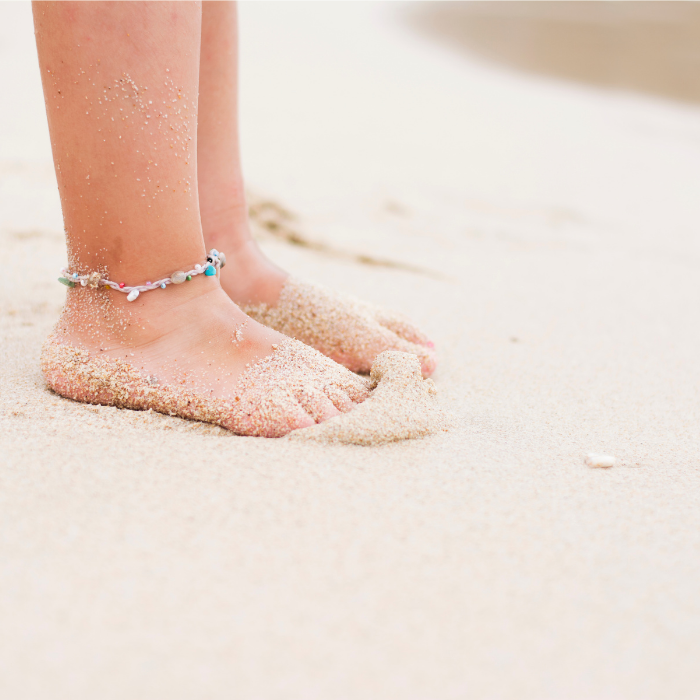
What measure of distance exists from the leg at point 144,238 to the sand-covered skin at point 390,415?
0.16ft

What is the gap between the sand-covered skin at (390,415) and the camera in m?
0.87

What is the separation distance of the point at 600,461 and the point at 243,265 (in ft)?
2.47

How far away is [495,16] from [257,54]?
7.23 meters

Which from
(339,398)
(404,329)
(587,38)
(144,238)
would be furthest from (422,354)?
(587,38)

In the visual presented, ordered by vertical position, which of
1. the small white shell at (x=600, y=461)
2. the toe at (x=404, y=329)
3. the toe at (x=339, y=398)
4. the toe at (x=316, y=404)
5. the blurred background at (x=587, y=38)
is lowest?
the blurred background at (x=587, y=38)

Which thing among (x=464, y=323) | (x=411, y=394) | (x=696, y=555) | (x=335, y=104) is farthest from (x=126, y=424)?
(x=335, y=104)

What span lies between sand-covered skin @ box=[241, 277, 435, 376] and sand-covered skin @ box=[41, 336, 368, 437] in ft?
0.61

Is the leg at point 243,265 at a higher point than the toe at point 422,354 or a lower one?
higher

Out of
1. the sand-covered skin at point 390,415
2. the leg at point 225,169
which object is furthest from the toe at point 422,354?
the leg at point 225,169

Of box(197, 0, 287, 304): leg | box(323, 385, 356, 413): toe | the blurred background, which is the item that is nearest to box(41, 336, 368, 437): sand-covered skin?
box(323, 385, 356, 413): toe

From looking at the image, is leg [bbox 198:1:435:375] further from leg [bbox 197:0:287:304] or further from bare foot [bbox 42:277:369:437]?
bare foot [bbox 42:277:369:437]

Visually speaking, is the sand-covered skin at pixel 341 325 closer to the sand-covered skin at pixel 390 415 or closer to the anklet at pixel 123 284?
the sand-covered skin at pixel 390 415

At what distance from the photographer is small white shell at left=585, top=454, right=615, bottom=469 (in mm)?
854

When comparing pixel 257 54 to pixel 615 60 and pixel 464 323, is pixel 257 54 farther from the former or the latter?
pixel 615 60
